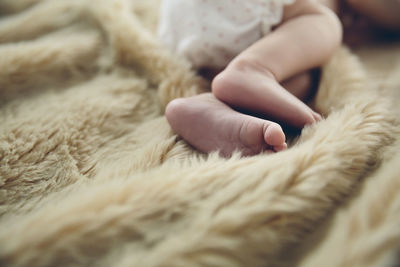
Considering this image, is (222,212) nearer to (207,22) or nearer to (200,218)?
(200,218)

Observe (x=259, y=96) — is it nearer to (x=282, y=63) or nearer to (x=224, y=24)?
(x=282, y=63)

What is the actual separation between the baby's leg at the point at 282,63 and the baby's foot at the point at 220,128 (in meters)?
0.04

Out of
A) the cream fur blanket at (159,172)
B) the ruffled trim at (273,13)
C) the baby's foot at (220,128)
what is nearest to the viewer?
the cream fur blanket at (159,172)

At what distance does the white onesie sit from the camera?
0.63 meters

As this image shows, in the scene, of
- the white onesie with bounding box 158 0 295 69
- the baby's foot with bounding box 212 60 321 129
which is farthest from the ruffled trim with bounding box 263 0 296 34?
the baby's foot with bounding box 212 60 321 129

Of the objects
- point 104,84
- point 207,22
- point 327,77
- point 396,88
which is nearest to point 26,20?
point 104,84

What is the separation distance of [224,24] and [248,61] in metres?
0.14

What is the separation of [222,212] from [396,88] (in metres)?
0.47

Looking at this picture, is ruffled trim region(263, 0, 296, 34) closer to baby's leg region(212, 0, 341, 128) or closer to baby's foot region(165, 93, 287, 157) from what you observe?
baby's leg region(212, 0, 341, 128)

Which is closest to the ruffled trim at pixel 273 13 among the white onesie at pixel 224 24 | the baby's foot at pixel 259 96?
the white onesie at pixel 224 24

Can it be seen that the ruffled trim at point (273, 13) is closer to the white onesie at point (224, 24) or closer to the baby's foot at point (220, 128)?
the white onesie at point (224, 24)

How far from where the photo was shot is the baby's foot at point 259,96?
497 mm

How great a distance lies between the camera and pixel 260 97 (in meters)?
0.51

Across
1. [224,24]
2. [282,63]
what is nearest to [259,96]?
[282,63]
